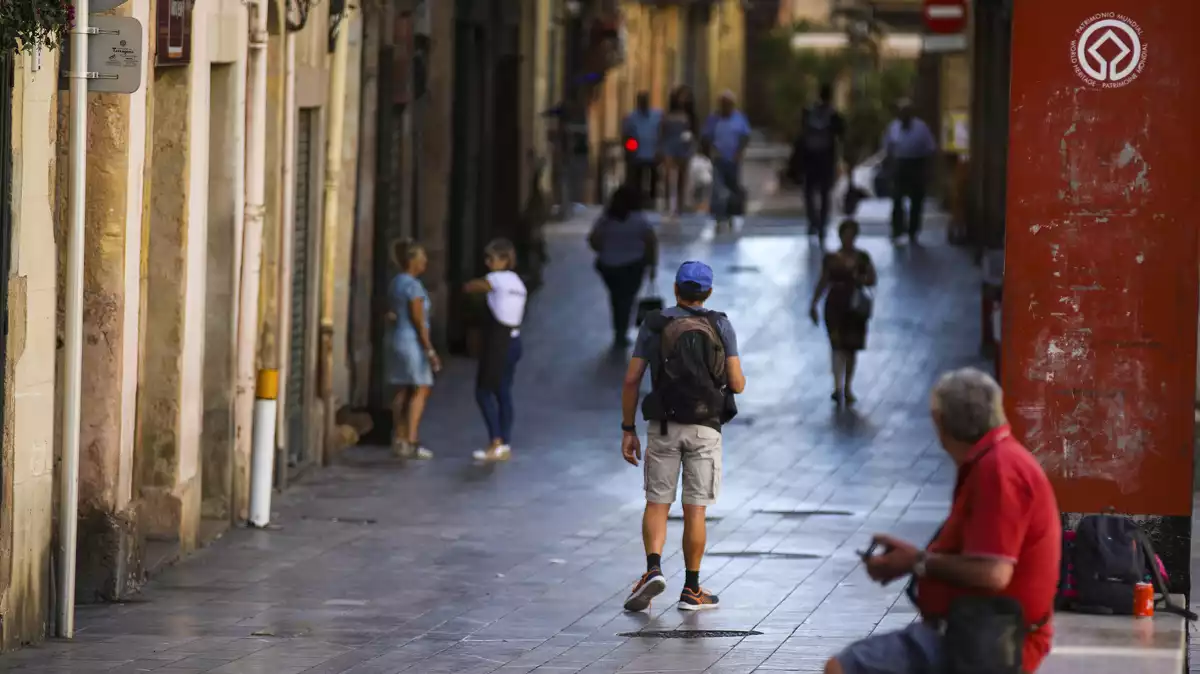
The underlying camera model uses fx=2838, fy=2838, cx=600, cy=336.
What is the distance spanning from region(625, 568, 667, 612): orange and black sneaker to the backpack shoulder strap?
7.84 ft

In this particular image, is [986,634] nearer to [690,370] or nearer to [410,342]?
[690,370]

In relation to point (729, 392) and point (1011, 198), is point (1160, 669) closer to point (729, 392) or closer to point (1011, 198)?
point (1011, 198)

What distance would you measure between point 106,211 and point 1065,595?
4955 millimetres

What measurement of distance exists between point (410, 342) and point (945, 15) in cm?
1713

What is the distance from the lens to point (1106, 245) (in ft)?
37.5

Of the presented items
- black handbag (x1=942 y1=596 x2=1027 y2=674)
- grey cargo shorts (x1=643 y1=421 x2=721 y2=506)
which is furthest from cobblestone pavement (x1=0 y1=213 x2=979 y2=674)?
black handbag (x1=942 y1=596 x2=1027 y2=674)

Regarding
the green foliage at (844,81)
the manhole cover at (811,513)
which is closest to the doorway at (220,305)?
the manhole cover at (811,513)

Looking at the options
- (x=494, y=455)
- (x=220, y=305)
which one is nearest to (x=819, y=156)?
(x=494, y=455)

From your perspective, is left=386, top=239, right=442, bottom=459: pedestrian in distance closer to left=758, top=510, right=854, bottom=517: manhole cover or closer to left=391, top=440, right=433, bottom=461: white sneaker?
left=391, top=440, right=433, bottom=461: white sneaker

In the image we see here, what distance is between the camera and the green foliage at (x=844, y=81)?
44.8 metres

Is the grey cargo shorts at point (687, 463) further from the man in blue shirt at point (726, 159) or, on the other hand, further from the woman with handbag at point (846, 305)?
the man in blue shirt at point (726, 159)

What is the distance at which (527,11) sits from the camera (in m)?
31.3

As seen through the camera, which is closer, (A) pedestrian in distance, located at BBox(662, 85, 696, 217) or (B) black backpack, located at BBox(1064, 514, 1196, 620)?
(B) black backpack, located at BBox(1064, 514, 1196, 620)

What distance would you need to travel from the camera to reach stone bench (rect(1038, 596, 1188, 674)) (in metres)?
10.1
